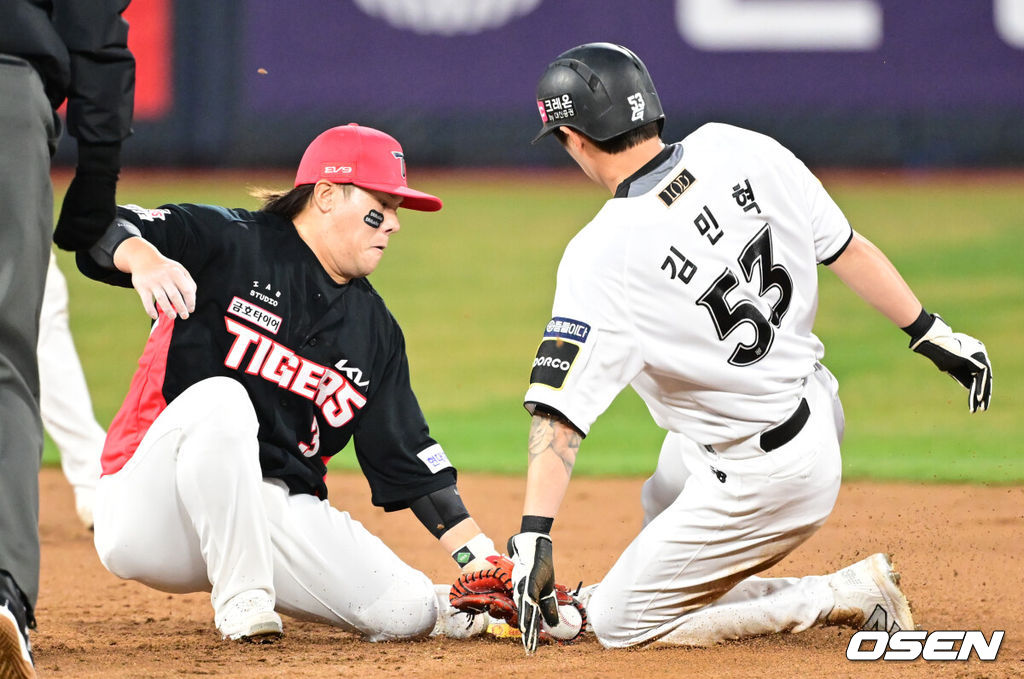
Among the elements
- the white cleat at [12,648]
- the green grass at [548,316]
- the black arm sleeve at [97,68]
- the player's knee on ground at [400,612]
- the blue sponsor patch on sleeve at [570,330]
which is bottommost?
the green grass at [548,316]

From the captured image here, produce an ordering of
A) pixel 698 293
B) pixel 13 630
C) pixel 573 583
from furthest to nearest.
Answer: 1. pixel 573 583
2. pixel 698 293
3. pixel 13 630

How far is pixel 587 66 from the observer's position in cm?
383

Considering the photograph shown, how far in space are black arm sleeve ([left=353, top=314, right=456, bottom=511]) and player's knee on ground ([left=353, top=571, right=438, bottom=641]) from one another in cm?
26

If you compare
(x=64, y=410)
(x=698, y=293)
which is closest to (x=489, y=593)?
(x=698, y=293)

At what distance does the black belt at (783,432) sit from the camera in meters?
3.85

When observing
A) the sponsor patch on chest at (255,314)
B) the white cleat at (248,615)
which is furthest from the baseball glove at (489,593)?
the sponsor patch on chest at (255,314)

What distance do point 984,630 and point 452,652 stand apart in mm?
1602

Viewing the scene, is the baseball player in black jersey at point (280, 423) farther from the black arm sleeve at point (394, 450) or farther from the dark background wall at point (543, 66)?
the dark background wall at point (543, 66)

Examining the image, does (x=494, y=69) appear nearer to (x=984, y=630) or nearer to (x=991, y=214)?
(x=991, y=214)

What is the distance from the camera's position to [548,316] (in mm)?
11539

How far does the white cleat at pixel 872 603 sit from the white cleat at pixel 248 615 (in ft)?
5.40

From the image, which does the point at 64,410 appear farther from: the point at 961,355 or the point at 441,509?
the point at 961,355

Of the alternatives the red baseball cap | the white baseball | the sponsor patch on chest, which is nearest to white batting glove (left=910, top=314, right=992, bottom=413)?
the white baseball

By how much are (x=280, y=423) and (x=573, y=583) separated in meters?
1.45
